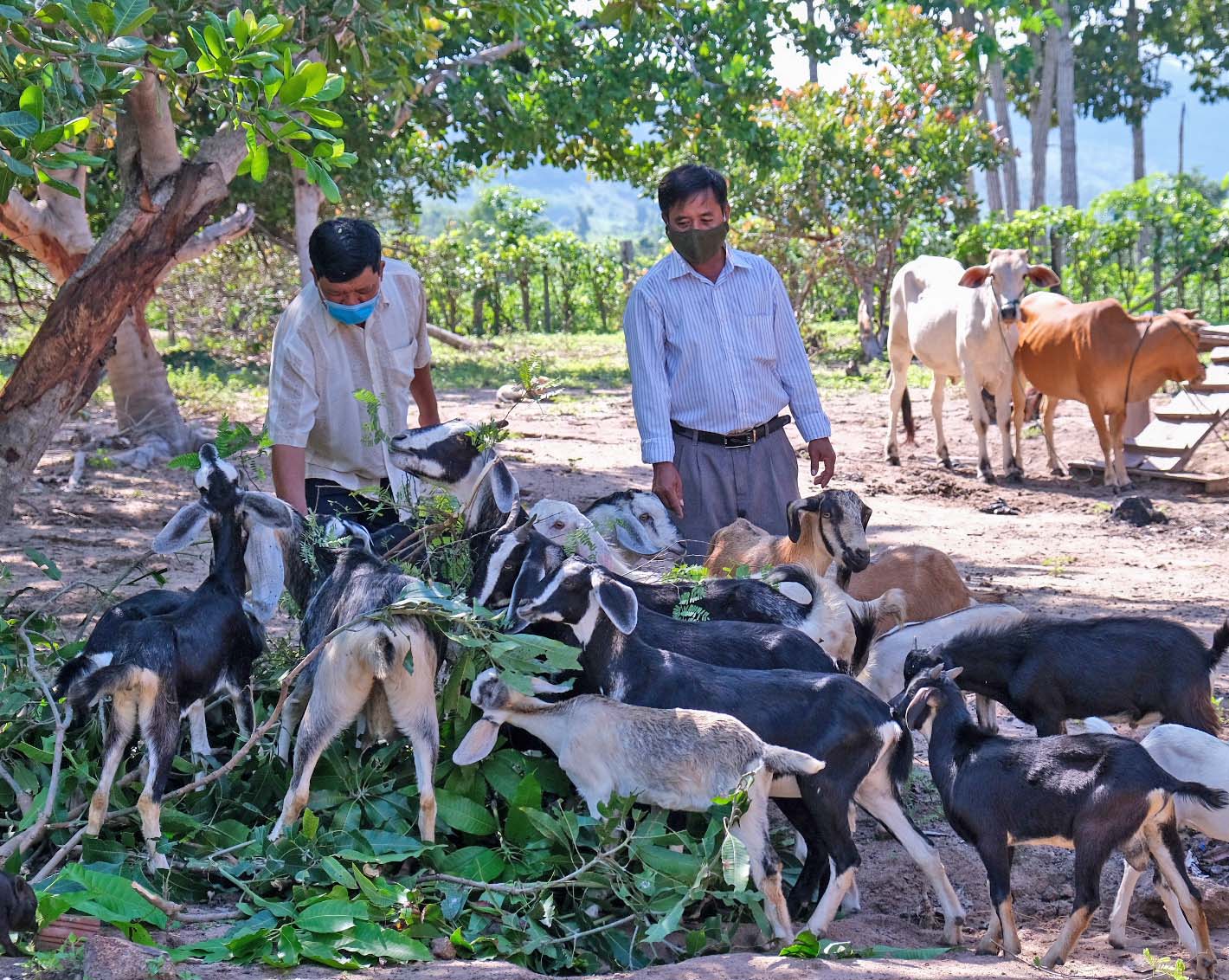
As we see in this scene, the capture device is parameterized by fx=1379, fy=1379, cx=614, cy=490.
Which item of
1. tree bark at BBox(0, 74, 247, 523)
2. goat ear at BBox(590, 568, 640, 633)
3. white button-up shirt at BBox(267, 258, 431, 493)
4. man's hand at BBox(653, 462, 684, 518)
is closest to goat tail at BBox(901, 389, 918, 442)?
tree bark at BBox(0, 74, 247, 523)

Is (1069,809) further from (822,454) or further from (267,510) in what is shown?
(267,510)

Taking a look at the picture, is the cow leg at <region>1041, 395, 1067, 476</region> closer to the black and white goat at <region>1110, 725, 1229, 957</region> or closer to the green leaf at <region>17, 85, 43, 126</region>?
the black and white goat at <region>1110, 725, 1229, 957</region>

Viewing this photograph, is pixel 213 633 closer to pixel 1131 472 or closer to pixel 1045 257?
pixel 1131 472

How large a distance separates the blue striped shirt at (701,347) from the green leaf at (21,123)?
7.78 feet

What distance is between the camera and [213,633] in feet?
13.4

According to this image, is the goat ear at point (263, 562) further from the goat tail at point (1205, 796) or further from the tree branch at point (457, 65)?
the tree branch at point (457, 65)

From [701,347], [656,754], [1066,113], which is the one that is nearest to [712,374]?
[701,347]

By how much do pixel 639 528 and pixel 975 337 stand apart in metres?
6.89

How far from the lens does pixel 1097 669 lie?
187 inches

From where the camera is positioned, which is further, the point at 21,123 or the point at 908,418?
the point at 908,418

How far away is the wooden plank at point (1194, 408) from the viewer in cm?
1127

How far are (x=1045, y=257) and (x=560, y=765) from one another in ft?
55.0

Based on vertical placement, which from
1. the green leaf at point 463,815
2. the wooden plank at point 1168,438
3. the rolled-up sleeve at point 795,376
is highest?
the rolled-up sleeve at point 795,376

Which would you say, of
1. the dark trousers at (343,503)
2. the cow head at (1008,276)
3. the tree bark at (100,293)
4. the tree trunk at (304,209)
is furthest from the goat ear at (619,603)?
the tree trunk at (304,209)
